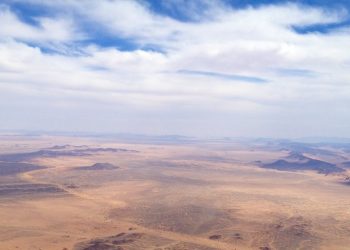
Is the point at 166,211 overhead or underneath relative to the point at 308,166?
underneath

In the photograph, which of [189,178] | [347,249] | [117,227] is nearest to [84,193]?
[117,227]

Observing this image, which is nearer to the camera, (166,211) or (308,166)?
(166,211)

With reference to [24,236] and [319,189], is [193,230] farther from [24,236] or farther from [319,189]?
[319,189]

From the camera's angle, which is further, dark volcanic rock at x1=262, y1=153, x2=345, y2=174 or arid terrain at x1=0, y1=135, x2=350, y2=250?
dark volcanic rock at x1=262, y1=153, x2=345, y2=174

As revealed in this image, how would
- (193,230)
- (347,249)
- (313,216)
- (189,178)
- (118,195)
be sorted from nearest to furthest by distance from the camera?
(347,249) < (193,230) < (313,216) < (118,195) < (189,178)

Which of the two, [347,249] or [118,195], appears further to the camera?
[118,195]

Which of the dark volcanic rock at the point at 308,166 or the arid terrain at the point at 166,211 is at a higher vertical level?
the dark volcanic rock at the point at 308,166

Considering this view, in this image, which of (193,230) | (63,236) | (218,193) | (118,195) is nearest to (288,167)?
(218,193)

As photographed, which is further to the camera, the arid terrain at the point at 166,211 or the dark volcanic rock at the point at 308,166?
the dark volcanic rock at the point at 308,166

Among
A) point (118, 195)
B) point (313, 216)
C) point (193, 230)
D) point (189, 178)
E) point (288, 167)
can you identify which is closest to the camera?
point (193, 230)

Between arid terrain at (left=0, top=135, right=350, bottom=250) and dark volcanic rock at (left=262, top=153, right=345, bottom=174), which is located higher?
dark volcanic rock at (left=262, top=153, right=345, bottom=174)
